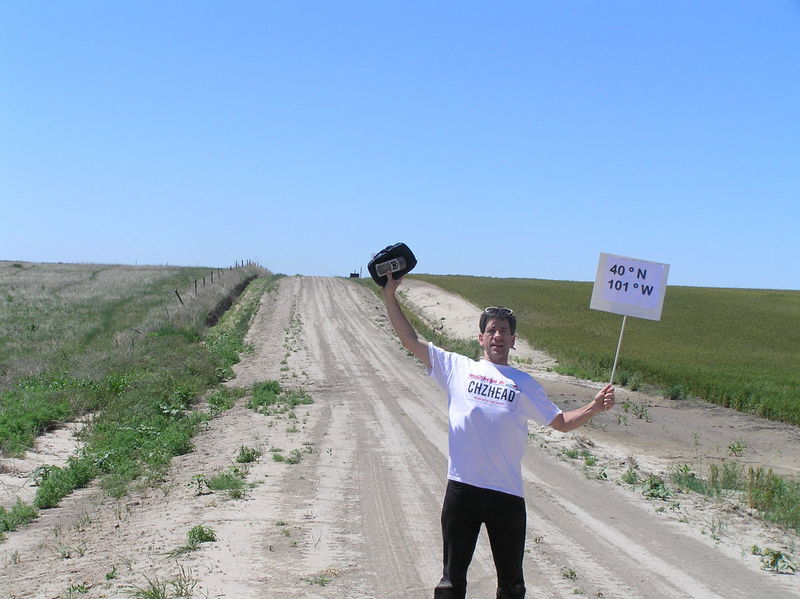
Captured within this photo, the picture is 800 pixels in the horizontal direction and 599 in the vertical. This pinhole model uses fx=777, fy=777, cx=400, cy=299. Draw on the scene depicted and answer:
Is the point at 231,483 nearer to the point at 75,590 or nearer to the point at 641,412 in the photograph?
the point at 75,590

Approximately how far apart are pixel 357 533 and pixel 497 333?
3.76 metres

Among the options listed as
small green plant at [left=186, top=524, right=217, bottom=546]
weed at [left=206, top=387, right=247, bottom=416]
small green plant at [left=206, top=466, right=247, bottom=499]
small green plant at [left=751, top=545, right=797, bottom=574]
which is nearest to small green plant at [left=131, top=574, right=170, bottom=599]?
small green plant at [left=186, top=524, right=217, bottom=546]

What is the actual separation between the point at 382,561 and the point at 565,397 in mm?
16430

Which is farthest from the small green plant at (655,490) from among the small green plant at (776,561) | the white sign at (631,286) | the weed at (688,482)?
the white sign at (631,286)

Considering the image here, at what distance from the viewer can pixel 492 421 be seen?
452 centimetres

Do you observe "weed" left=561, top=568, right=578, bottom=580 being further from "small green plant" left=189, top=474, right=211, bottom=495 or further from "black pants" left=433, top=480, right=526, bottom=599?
"small green plant" left=189, top=474, right=211, bottom=495

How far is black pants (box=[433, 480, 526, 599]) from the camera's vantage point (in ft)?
14.6

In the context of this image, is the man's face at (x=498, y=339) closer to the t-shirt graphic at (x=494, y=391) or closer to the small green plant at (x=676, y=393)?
the t-shirt graphic at (x=494, y=391)

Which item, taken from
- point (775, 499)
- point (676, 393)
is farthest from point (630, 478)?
point (676, 393)

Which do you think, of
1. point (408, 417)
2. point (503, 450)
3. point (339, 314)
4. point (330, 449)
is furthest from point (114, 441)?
point (339, 314)

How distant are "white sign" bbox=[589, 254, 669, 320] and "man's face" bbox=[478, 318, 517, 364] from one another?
2296 mm

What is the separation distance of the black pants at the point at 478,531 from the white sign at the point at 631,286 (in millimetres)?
2872

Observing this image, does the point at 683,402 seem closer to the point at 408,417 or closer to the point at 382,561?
the point at 408,417

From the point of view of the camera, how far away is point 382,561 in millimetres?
6875
